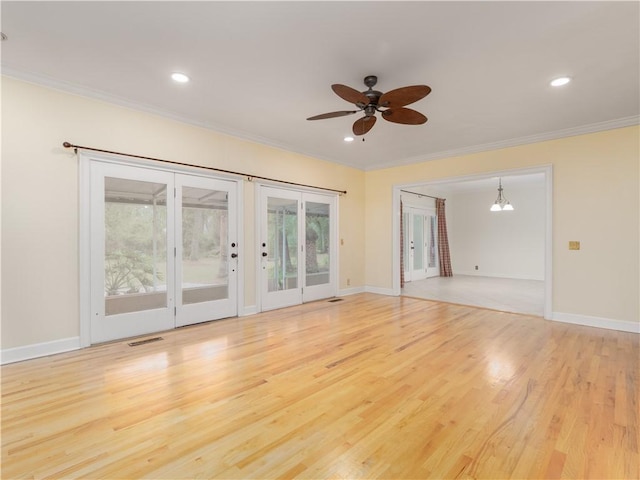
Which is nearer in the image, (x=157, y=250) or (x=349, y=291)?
(x=157, y=250)

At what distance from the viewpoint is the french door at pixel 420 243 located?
29.5ft

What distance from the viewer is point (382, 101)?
9.55 ft

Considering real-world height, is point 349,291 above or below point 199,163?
below

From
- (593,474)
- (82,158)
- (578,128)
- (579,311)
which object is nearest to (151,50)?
(82,158)

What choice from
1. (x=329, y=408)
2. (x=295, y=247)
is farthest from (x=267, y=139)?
(x=329, y=408)

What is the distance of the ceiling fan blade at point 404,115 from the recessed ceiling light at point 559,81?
139 centimetres

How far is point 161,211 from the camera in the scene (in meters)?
4.09

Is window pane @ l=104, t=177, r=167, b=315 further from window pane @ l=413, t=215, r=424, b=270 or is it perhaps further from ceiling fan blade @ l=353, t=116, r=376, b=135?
window pane @ l=413, t=215, r=424, b=270

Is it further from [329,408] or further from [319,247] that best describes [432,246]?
[329,408]

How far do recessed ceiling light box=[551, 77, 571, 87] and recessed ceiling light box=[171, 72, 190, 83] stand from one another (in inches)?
148

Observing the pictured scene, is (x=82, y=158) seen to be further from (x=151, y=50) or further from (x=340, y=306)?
(x=340, y=306)

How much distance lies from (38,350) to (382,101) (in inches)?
167

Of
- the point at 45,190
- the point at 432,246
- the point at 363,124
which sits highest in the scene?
the point at 363,124

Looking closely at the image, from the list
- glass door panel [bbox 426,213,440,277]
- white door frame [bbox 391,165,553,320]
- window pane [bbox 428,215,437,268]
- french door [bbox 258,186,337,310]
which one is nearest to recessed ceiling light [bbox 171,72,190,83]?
french door [bbox 258,186,337,310]
